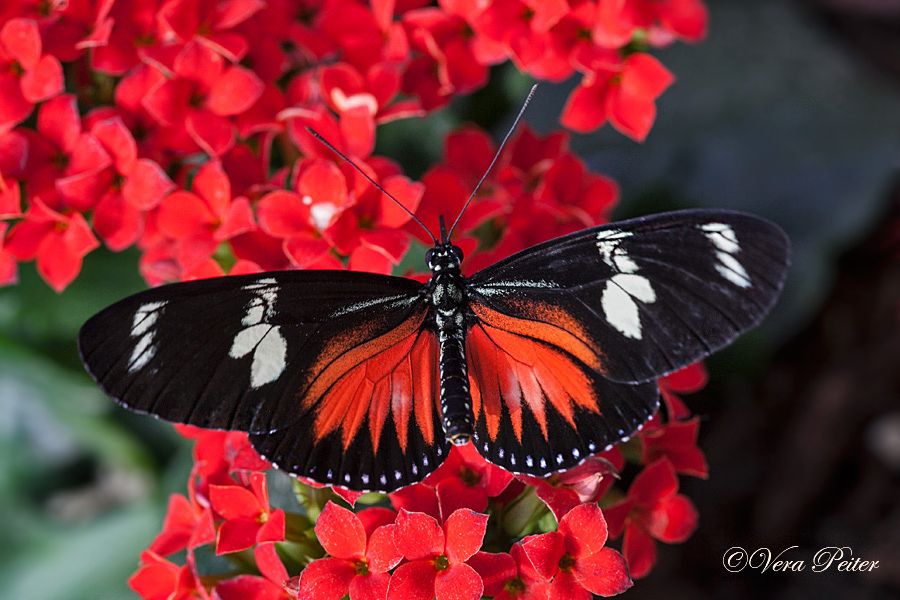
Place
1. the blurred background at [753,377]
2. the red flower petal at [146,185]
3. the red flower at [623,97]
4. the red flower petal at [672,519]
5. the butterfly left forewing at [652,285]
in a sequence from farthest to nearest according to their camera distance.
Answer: the blurred background at [753,377]
the red flower at [623,97]
the red flower petal at [146,185]
the red flower petal at [672,519]
the butterfly left forewing at [652,285]

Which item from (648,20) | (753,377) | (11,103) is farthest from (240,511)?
(753,377)

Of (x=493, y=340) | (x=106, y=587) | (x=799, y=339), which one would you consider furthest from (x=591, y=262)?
(x=106, y=587)

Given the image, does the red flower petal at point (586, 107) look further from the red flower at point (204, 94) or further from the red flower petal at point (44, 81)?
the red flower petal at point (44, 81)

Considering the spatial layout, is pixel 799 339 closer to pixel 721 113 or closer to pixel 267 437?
pixel 721 113

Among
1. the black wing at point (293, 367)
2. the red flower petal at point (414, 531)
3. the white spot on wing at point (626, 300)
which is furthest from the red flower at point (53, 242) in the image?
the white spot on wing at point (626, 300)

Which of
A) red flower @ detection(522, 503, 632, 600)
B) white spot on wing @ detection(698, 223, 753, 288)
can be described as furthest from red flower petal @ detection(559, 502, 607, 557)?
white spot on wing @ detection(698, 223, 753, 288)
